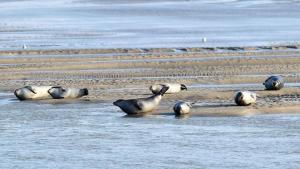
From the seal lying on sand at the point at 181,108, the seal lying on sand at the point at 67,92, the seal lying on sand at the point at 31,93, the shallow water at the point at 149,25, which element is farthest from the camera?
the shallow water at the point at 149,25

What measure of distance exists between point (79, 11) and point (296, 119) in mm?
44445

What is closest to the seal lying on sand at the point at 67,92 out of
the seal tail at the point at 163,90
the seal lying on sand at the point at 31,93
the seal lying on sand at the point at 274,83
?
the seal lying on sand at the point at 31,93

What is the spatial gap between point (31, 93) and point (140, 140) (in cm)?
596

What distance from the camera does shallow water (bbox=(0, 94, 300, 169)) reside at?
14273 millimetres

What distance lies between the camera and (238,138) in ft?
52.4

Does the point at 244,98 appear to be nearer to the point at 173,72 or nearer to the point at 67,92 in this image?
the point at 67,92

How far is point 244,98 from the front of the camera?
63.7 ft

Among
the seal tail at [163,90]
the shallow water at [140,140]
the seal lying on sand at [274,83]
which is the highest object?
the seal lying on sand at [274,83]

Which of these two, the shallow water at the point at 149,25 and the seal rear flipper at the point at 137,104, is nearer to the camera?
the seal rear flipper at the point at 137,104

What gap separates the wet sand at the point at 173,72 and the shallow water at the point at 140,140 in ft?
4.26

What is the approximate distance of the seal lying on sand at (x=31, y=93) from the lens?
21422 millimetres

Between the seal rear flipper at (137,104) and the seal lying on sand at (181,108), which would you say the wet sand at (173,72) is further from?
the seal rear flipper at (137,104)

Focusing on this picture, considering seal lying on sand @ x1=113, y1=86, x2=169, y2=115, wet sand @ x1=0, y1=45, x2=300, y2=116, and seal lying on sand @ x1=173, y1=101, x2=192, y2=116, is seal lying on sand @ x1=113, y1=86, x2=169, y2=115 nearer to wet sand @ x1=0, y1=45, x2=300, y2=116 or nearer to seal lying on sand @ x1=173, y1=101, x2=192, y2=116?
wet sand @ x1=0, y1=45, x2=300, y2=116

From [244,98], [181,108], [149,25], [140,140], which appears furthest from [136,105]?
Answer: [149,25]
